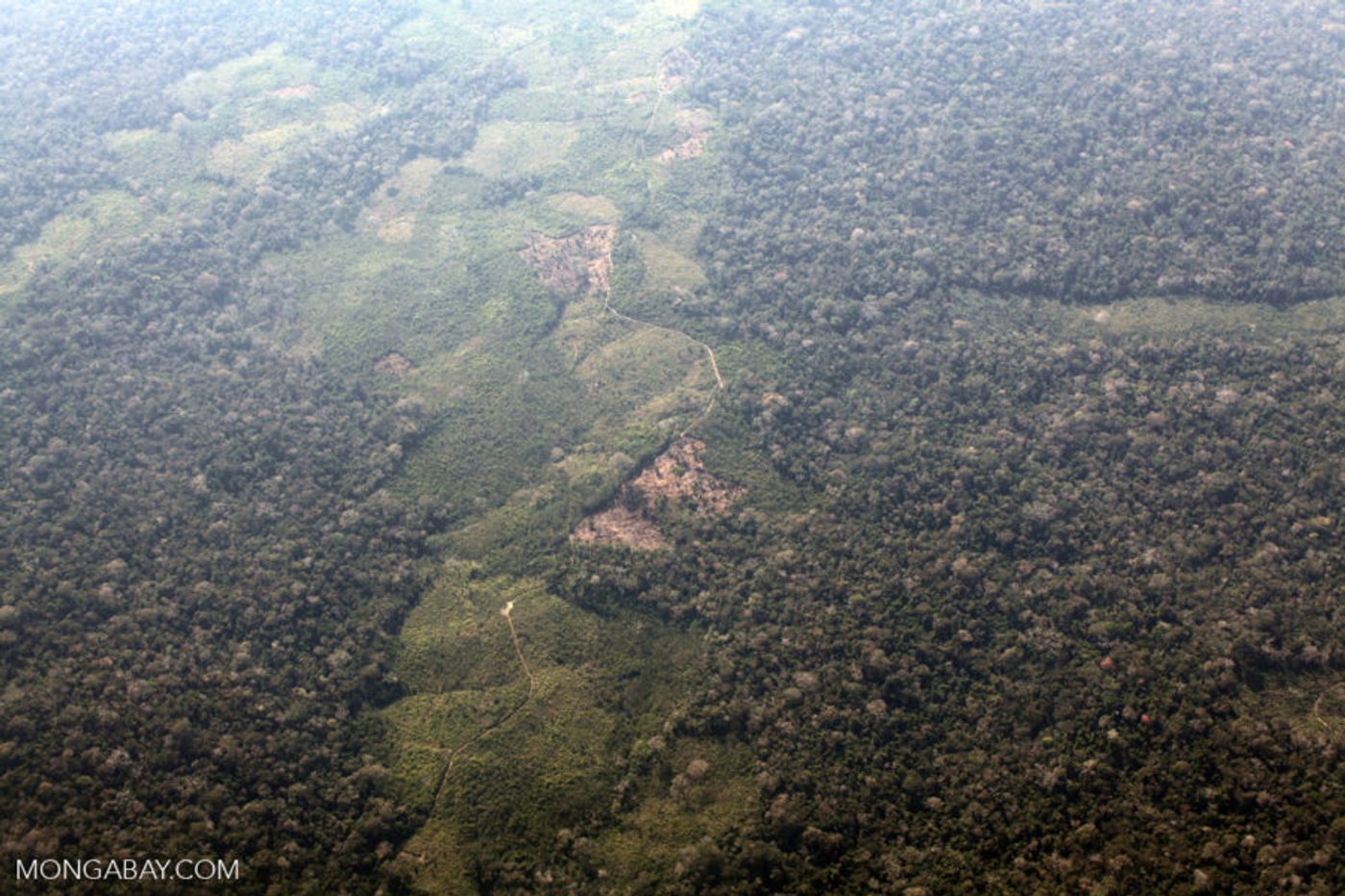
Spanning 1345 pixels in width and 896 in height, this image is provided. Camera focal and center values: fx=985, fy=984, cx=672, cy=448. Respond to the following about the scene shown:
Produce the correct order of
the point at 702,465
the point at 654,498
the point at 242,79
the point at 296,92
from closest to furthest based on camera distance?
the point at 654,498, the point at 702,465, the point at 296,92, the point at 242,79

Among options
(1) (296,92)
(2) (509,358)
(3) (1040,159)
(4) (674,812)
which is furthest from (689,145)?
(4) (674,812)

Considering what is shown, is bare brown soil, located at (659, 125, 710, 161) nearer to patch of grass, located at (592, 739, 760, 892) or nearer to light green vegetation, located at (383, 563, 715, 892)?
light green vegetation, located at (383, 563, 715, 892)

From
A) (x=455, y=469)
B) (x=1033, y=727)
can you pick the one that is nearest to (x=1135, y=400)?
(x=1033, y=727)

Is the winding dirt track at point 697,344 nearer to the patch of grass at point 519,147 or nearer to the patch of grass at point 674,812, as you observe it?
the patch of grass at point 519,147

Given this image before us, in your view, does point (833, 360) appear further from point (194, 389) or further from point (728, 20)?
point (728, 20)

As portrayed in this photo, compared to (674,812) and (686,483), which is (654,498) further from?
(674,812)

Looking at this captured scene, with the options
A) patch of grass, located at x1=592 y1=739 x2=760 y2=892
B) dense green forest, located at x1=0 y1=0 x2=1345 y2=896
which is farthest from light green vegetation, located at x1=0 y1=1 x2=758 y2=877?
dense green forest, located at x1=0 y1=0 x2=1345 y2=896
